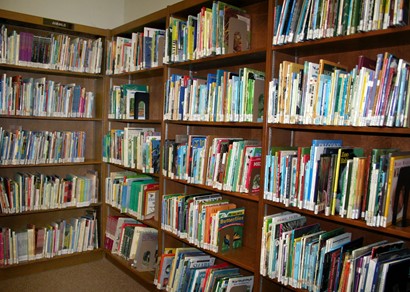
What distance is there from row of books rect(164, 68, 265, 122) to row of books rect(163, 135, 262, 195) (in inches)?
6.7

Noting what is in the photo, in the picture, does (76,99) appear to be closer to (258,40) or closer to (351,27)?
(258,40)

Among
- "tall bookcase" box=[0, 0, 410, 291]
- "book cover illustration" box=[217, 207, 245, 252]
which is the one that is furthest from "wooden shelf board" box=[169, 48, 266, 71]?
"book cover illustration" box=[217, 207, 245, 252]

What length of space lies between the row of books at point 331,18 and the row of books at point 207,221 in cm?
115

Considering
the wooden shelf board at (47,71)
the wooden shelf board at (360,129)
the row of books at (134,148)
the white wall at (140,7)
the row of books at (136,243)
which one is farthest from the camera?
the white wall at (140,7)

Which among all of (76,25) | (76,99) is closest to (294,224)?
(76,99)

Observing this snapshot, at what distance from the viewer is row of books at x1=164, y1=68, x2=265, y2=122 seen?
2150mm

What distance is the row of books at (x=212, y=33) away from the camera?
2.31m

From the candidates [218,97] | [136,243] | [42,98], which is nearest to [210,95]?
[218,97]

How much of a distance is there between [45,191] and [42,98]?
0.88 meters

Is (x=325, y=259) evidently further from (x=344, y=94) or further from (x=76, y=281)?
(x=76, y=281)

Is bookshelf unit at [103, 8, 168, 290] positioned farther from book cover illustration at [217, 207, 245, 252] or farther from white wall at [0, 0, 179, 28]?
book cover illustration at [217, 207, 245, 252]

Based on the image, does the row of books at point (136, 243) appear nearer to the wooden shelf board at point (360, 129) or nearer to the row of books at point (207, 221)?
the row of books at point (207, 221)

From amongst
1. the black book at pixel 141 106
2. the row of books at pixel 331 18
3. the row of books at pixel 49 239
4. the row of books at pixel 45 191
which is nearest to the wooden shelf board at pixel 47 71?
the black book at pixel 141 106

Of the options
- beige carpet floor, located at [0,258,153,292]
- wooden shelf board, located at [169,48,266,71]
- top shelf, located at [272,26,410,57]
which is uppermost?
wooden shelf board, located at [169,48,266,71]
